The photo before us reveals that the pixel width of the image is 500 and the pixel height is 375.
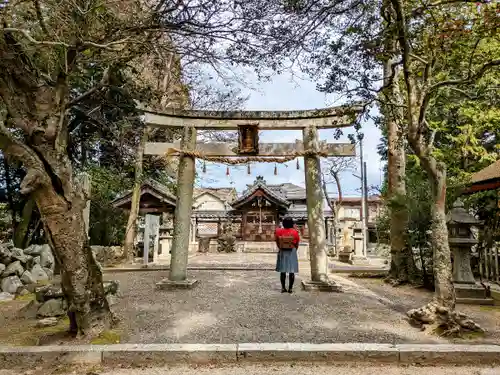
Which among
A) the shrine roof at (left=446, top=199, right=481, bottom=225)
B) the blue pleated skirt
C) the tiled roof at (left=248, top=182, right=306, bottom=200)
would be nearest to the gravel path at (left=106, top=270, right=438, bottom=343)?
the blue pleated skirt

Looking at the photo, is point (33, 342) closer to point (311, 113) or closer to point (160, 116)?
point (160, 116)

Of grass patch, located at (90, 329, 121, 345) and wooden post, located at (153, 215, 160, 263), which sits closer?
grass patch, located at (90, 329, 121, 345)

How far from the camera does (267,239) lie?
27734mm

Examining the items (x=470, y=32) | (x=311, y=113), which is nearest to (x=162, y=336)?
(x=311, y=113)

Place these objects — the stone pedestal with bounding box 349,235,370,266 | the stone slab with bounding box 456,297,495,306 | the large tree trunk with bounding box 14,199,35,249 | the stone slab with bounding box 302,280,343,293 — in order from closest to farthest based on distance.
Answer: the stone slab with bounding box 456,297,495,306
the stone slab with bounding box 302,280,343,293
the large tree trunk with bounding box 14,199,35,249
the stone pedestal with bounding box 349,235,370,266

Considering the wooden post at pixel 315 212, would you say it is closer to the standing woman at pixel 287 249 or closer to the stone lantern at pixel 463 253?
the standing woman at pixel 287 249

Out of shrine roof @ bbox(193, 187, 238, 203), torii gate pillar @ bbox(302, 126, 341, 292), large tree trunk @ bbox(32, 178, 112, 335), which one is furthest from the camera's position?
shrine roof @ bbox(193, 187, 238, 203)

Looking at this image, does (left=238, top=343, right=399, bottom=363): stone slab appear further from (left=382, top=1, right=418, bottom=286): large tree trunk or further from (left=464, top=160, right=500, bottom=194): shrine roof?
(left=464, top=160, right=500, bottom=194): shrine roof

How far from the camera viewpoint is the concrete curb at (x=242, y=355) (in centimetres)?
406

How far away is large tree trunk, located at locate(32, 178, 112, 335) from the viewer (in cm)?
437

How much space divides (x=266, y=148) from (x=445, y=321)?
568cm

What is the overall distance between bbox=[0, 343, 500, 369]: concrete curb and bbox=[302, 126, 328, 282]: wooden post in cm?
404

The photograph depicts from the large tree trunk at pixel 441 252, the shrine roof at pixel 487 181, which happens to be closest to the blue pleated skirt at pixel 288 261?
the large tree trunk at pixel 441 252

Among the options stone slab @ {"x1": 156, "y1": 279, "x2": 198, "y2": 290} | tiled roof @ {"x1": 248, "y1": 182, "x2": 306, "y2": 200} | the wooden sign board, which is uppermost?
tiled roof @ {"x1": 248, "y1": 182, "x2": 306, "y2": 200}
